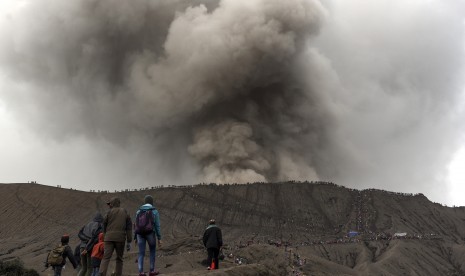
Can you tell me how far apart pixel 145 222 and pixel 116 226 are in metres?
0.72

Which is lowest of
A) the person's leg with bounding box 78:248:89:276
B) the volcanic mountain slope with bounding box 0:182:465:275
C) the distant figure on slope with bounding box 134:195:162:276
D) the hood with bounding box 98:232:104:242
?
the person's leg with bounding box 78:248:89:276

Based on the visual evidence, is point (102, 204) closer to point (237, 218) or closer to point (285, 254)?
point (237, 218)

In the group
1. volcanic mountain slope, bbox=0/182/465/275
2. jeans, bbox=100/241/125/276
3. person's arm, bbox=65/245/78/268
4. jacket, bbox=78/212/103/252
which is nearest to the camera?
jeans, bbox=100/241/125/276

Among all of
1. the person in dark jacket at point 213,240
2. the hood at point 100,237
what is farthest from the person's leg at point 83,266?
the person in dark jacket at point 213,240

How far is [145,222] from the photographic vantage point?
10.3m

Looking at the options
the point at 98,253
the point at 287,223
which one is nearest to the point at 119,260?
the point at 98,253

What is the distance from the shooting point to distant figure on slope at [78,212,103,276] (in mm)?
10477

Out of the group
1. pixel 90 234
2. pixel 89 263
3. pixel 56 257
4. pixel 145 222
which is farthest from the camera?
pixel 56 257

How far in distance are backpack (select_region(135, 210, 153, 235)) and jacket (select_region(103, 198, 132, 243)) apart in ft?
1.30

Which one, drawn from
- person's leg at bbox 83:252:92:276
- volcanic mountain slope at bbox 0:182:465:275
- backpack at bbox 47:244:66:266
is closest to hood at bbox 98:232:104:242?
person's leg at bbox 83:252:92:276

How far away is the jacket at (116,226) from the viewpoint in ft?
31.9

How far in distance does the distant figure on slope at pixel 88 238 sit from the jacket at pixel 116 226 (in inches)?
29.0

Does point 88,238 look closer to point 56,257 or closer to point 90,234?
point 90,234

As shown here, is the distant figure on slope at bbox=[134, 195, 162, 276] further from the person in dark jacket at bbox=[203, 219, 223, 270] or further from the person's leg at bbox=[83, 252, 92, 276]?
the person in dark jacket at bbox=[203, 219, 223, 270]
